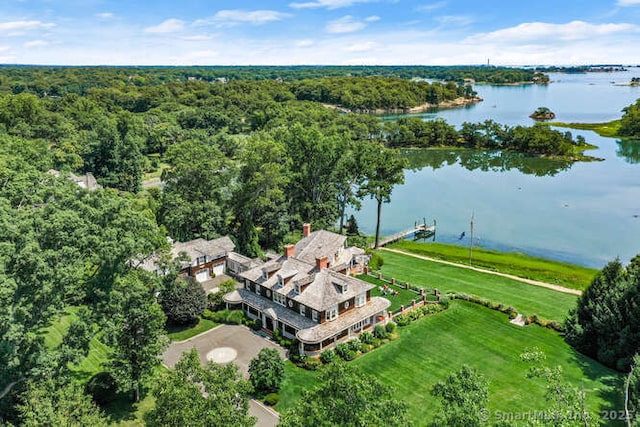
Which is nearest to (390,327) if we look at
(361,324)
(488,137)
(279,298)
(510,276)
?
(361,324)

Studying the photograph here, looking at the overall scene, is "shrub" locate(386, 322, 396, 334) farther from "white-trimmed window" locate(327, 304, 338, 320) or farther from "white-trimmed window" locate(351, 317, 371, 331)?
"white-trimmed window" locate(327, 304, 338, 320)

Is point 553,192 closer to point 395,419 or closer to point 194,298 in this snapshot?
point 194,298

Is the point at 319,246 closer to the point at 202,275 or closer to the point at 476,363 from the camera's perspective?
the point at 202,275

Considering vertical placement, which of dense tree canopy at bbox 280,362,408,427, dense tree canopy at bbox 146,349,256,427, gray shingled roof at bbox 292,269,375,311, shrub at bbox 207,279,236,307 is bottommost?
shrub at bbox 207,279,236,307

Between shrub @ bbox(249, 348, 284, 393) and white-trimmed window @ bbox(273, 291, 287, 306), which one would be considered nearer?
shrub @ bbox(249, 348, 284, 393)

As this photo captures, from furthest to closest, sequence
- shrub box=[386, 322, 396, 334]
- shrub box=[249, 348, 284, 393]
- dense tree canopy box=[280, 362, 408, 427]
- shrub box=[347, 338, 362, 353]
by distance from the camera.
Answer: shrub box=[386, 322, 396, 334] → shrub box=[347, 338, 362, 353] → shrub box=[249, 348, 284, 393] → dense tree canopy box=[280, 362, 408, 427]

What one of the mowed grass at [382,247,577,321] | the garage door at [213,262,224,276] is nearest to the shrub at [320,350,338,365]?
Result: the mowed grass at [382,247,577,321]

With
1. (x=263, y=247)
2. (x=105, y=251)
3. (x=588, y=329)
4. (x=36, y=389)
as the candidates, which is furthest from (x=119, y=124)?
(x=588, y=329)
